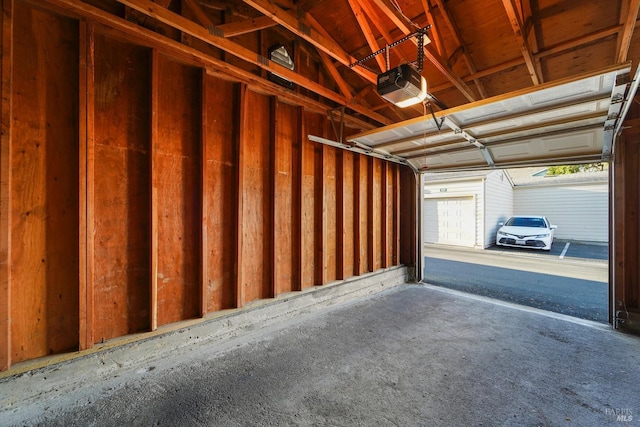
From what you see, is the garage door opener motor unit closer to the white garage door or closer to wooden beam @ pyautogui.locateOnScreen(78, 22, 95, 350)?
wooden beam @ pyautogui.locateOnScreen(78, 22, 95, 350)

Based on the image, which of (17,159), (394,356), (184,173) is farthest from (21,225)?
(394,356)

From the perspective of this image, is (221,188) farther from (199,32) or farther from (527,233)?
(527,233)

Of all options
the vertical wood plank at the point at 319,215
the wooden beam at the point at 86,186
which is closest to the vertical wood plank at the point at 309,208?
the vertical wood plank at the point at 319,215

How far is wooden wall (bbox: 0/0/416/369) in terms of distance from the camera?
1.85 metres

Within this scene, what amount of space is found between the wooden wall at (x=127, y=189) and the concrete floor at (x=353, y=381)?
13.2 inches

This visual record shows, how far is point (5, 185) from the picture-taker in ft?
5.74

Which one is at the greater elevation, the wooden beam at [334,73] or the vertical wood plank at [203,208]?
the wooden beam at [334,73]

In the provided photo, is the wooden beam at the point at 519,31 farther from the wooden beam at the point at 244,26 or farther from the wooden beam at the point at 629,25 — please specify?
the wooden beam at the point at 244,26

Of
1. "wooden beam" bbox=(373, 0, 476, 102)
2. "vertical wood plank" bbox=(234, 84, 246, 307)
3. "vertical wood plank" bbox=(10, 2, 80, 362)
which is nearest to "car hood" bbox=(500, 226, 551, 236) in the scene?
"wooden beam" bbox=(373, 0, 476, 102)

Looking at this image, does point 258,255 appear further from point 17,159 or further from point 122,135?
point 17,159

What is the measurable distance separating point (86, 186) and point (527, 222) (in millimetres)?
12157

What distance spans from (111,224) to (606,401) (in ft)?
13.5

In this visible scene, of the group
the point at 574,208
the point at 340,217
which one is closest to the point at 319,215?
the point at 340,217

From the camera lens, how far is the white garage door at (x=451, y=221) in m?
9.62
